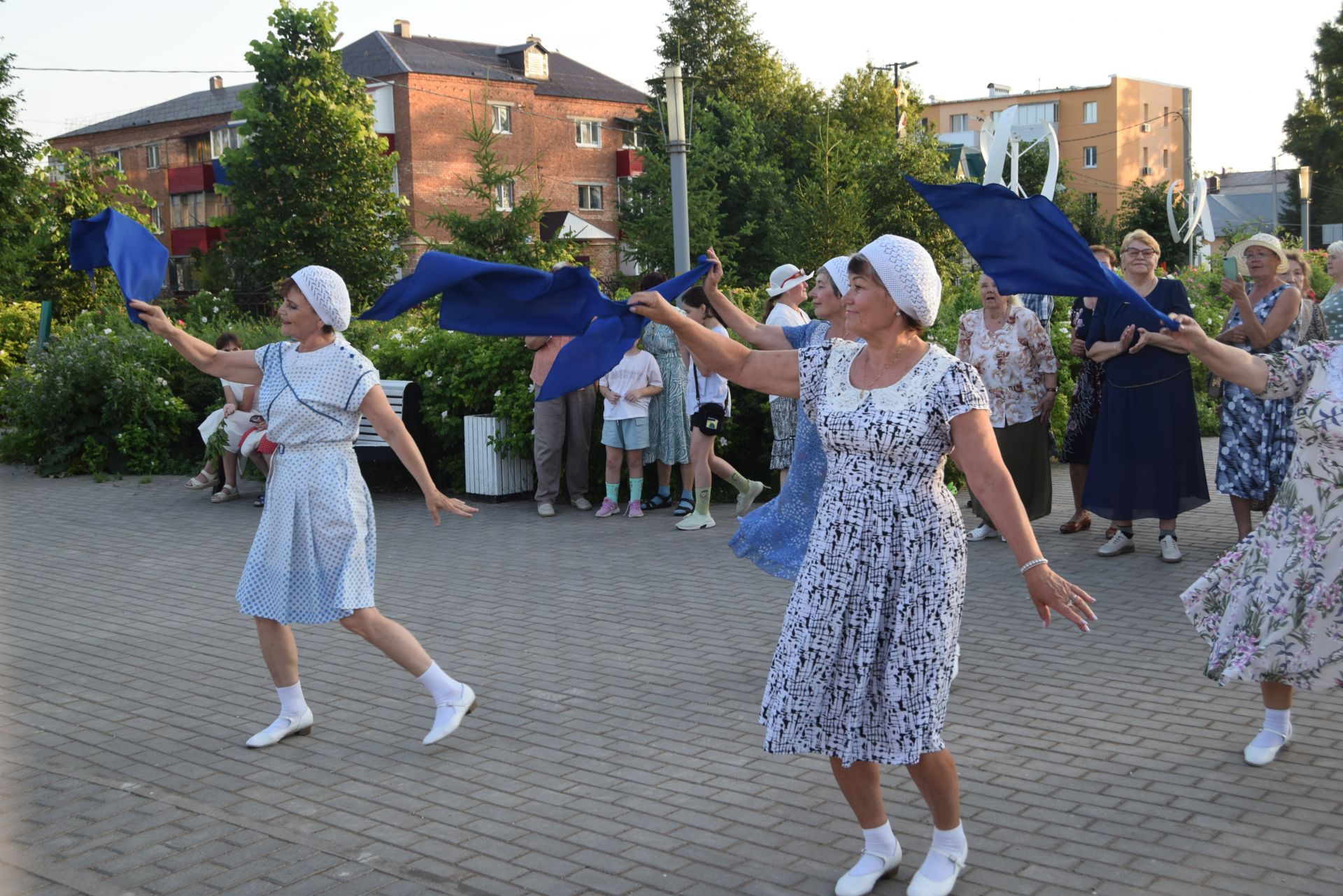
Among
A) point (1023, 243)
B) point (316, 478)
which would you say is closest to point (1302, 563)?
point (1023, 243)

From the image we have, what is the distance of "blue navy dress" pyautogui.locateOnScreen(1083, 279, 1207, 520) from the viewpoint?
27.9 feet

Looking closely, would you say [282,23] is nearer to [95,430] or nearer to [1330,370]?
[95,430]

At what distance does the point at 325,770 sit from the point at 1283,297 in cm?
596

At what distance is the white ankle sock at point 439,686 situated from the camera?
217 inches

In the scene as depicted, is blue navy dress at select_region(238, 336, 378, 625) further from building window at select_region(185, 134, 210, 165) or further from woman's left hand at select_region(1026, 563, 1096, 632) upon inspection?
building window at select_region(185, 134, 210, 165)

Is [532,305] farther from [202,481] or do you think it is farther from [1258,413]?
[202,481]

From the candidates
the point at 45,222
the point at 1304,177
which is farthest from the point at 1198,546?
the point at 1304,177

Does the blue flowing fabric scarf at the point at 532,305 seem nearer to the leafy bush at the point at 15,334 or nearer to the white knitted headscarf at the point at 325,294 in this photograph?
the white knitted headscarf at the point at 325,294

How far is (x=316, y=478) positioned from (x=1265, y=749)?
387 cm

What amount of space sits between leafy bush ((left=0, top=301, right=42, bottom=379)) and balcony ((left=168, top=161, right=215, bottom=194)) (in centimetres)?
4233

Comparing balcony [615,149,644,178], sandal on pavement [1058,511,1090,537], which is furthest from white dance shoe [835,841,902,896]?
balcony [615,149,644,178]

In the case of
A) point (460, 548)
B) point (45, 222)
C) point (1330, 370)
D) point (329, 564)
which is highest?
point (45, 222)

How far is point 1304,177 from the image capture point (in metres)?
42.0

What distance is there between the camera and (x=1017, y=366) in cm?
891
